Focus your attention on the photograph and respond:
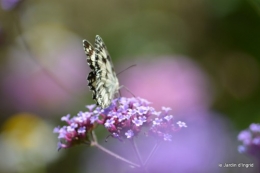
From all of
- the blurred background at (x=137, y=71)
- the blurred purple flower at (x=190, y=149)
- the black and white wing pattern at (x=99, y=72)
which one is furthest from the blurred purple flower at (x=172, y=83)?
the black and white wing pattern at (x=99, y=72)

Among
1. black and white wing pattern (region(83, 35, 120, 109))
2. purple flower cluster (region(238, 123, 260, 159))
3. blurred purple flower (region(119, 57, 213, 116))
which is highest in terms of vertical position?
blurred purple flower (region(119, 57, 213, 116))

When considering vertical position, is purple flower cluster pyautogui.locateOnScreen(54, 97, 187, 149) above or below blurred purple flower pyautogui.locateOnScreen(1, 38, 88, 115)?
below

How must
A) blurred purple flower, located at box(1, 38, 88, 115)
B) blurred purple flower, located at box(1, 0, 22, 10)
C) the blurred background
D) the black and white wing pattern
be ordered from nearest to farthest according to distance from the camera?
the black and white wing pattern
the blurred background
blurred purple flower, located at box(1, 0, 22, 10)
blurred purple flower, located at box(1, 38, 88, 115)

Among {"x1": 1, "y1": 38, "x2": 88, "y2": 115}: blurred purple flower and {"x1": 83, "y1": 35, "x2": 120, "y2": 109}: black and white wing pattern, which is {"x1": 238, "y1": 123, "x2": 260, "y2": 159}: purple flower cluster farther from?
{"x1": 1, "y1": 38, "x2": 88, "y2": 115}: blurred purple flower

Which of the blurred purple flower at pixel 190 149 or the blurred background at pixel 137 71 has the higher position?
the blurred background at pixel 137 71

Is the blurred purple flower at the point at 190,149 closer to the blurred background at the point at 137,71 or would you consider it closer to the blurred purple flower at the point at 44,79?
the blurred background at the point at 137,71

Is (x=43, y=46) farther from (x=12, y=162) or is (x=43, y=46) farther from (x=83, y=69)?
(x=12, y=162)

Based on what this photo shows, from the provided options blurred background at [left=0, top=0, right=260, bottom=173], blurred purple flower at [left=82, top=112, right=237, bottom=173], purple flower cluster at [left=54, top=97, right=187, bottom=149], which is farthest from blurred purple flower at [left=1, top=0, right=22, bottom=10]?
purple flower cluster at [left=54, top=97, right=187, bottom=149]
